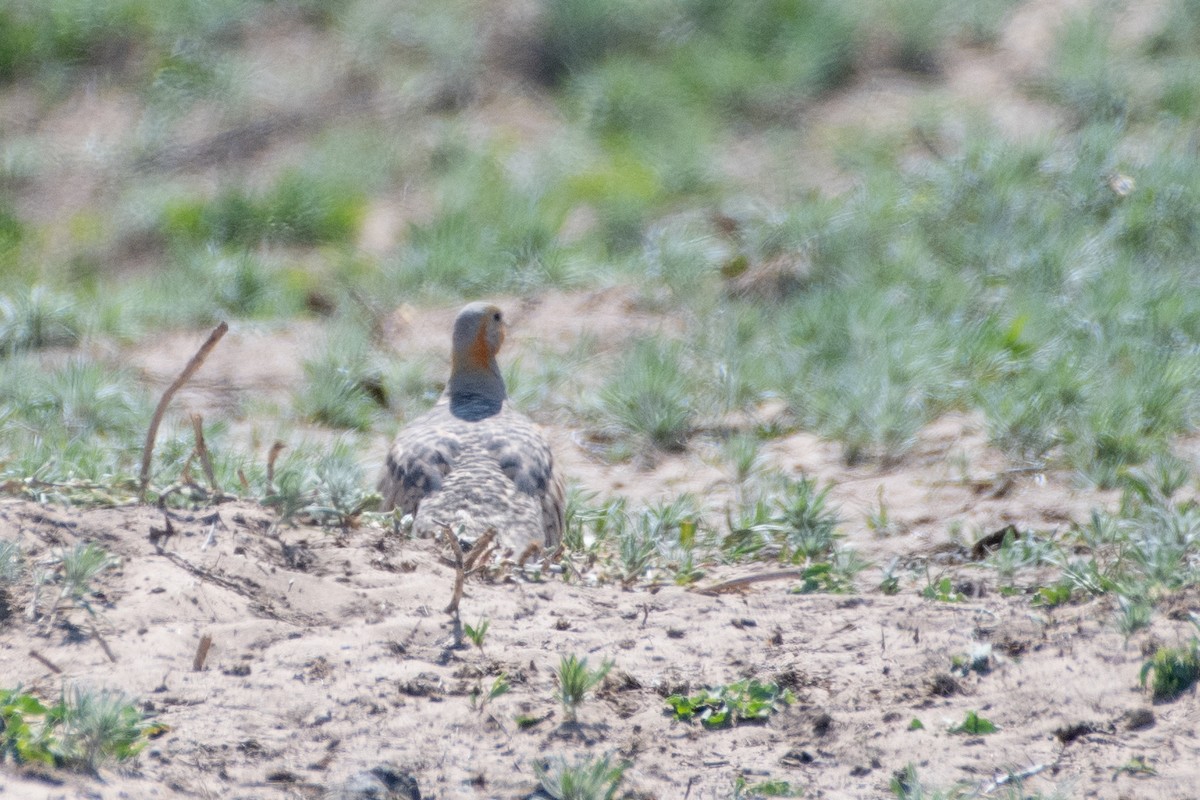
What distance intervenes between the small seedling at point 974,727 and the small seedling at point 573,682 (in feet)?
2.86

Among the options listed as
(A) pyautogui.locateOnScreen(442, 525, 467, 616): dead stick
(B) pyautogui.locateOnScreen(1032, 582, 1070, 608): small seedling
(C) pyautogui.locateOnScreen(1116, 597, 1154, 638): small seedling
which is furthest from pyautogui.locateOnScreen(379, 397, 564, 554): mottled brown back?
(C) pyautogui.locateOnScreen(1116, 597, 1154, 638): small seedling

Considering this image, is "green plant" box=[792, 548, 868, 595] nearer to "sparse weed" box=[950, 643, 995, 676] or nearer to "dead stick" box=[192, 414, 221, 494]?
"sparse weed" box=[950, 643, 995, 676]

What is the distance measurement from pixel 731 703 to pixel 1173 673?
1.08 m

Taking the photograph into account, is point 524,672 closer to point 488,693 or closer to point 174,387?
point 488,693

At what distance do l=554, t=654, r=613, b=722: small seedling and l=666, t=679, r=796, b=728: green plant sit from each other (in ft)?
0.72

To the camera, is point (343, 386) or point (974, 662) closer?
point (974, 662)

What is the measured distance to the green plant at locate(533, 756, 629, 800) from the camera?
3.18 meters

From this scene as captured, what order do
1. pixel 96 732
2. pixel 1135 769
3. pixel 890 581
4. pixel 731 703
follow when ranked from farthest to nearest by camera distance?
pixel 890 581
pixel 731 703
pixel 1135 769
pixel 96 732

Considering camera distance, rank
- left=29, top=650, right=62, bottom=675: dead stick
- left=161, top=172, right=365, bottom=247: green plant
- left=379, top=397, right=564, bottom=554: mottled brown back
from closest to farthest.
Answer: left=29, top=650, right=62, bottom=675: dead stick → left=379, top=397, right=564, bottom=554: mottled brown back → left=161, top=172, right=365, bottom=247: green plant

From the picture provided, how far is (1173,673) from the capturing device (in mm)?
3635

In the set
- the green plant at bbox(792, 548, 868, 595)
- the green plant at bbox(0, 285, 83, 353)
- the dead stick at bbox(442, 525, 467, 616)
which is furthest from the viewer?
the green plant at bbox(0, 285, 83, 353)

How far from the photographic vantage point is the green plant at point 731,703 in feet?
12.1

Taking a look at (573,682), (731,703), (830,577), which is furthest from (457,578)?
(830,577)

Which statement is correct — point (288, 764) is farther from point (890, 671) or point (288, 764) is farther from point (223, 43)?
point (223, 43)
